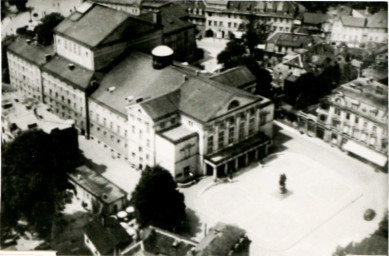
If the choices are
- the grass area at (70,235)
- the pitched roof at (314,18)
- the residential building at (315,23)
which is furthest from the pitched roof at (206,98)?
the pitched roof at (314,18)

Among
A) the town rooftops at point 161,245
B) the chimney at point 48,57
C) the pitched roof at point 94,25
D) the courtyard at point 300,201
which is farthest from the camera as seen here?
the chimney at point 48,57

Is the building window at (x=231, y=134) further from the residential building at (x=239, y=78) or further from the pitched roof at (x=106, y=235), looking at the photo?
the pitched roof at (x=106, y=235)

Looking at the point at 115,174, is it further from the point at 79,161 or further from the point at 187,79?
the point at 187,79

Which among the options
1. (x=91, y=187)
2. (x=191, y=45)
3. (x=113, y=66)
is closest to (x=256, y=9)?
(x=191, y=45)

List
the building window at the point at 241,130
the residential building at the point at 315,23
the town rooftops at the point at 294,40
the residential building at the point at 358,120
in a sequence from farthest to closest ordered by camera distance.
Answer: the residential building at the point at 315,23
the town rooftops at the point at 294,40
the building window at the point at 241,130
the residential building at the point at 358,120

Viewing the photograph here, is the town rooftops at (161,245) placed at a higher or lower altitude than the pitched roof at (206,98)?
lower

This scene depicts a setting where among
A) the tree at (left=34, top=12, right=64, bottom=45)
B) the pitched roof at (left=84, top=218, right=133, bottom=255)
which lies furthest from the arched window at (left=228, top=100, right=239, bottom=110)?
the tree at (left=34, top=12, right=64, bottom=45)
